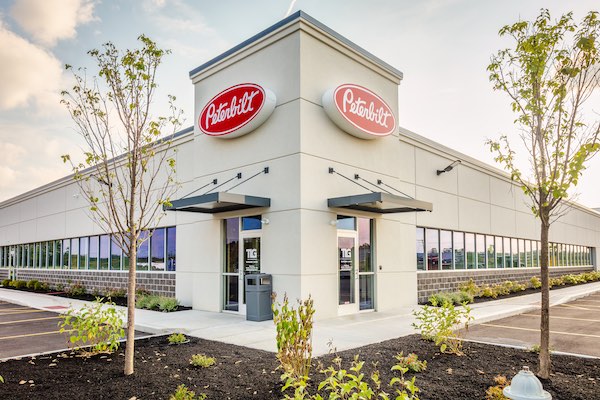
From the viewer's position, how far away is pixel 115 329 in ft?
24.5

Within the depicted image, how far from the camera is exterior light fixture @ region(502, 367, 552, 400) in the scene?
4.33 metres

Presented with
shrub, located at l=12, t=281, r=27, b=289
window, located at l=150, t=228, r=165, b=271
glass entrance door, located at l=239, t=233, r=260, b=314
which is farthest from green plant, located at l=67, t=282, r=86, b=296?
glass entrance door, located at l=239, t=233, r=260, b=314

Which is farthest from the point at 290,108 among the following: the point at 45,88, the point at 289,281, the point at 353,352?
the point at 353,352

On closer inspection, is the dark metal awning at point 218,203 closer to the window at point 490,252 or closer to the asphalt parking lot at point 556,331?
the asphalt parking lot at point 556,331

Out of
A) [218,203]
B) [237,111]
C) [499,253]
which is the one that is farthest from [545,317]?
[499,253]

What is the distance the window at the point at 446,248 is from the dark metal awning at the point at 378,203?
5.49 m

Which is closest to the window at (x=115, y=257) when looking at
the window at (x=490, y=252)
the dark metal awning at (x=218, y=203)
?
the dark metal awning at (x=218, y=203)

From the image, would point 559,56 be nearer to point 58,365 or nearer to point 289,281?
point 289,281

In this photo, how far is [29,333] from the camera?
10625 millimetres

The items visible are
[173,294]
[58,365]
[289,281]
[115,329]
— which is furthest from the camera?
[173,294]

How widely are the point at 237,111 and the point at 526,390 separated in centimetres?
1073

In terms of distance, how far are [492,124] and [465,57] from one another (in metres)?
4.98

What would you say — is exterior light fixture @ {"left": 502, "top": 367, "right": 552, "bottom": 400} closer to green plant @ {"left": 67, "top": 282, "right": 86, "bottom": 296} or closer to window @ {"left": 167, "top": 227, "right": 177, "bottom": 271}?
window @ {"left": 167, "top": 227, "right": 177, "bottom": 271}

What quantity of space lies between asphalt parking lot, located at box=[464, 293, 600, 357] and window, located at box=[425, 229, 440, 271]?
3.96m
